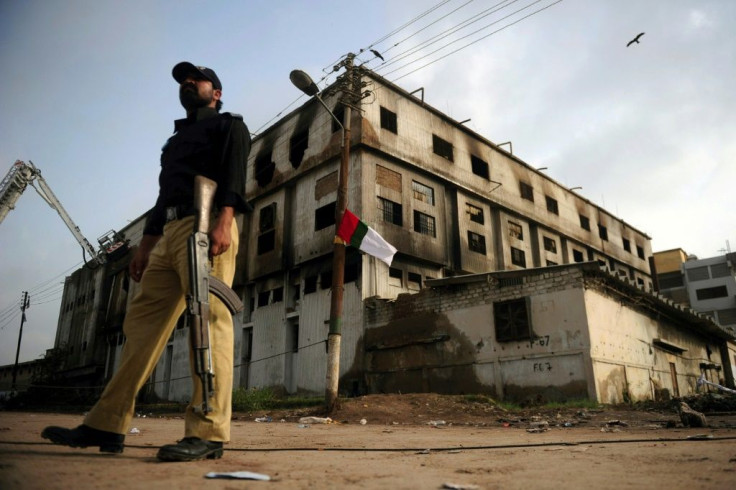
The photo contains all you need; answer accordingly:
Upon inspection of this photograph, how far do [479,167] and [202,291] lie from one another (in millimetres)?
22308

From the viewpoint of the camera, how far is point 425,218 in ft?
66.1

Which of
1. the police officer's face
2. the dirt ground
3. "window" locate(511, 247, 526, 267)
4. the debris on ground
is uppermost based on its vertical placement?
"window" locate(511, 247, 526, 267)

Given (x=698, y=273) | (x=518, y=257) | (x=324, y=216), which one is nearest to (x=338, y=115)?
(x=324, y=216)

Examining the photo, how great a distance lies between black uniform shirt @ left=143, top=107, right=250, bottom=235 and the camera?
107 inches

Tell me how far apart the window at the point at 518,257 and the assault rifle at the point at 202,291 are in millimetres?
22209

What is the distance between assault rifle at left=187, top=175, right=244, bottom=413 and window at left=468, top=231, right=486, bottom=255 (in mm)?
19560

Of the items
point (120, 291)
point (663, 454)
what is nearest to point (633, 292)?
point (663, 454)

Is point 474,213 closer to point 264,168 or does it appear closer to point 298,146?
point 298,146

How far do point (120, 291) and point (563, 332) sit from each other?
30.5 metres

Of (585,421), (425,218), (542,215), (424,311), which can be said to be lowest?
(585,421)

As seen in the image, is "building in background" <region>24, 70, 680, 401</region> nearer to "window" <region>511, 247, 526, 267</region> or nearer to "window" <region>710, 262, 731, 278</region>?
"window" <region>511, 247, 526, 267</region>

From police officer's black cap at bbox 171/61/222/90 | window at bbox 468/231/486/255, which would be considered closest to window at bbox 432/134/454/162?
window at bbox 468/231/486/255

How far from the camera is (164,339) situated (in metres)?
2.67

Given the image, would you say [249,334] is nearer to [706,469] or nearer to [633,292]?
[633,292]
